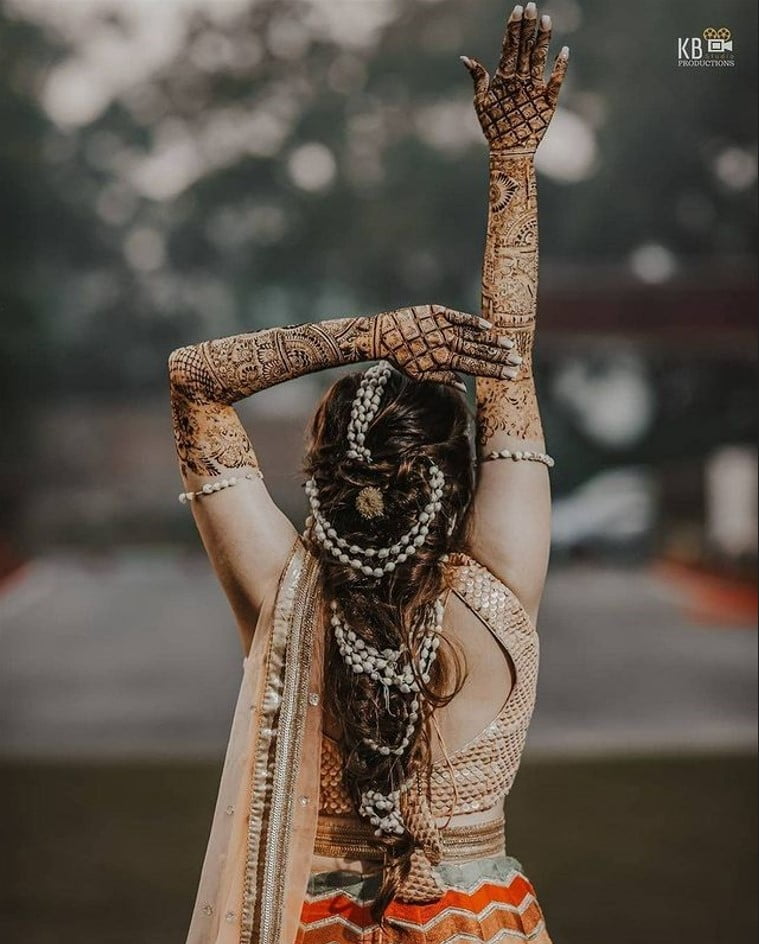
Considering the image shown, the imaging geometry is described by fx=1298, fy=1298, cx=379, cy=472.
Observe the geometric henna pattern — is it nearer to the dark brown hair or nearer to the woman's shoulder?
the dark brown hair

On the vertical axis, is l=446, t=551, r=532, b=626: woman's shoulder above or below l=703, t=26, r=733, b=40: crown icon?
below

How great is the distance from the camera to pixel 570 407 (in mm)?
5270

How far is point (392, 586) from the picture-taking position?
5.08 ft

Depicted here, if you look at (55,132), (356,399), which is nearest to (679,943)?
(356,399)

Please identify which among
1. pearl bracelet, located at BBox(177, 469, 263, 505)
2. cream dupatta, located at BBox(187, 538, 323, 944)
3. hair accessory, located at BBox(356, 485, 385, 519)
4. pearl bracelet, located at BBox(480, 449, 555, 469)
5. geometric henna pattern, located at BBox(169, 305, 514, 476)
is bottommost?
cream dupatta, located at BBox(187, 538, 323, 944)

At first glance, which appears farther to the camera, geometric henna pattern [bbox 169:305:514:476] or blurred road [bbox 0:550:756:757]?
blurred road [bbox 0:550:756:757]

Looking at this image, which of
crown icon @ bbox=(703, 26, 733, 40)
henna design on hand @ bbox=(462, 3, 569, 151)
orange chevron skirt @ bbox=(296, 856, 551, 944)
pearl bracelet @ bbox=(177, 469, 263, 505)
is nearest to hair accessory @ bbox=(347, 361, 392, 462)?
pearl bracelet @ bbox=(177, 469, 263, 505)

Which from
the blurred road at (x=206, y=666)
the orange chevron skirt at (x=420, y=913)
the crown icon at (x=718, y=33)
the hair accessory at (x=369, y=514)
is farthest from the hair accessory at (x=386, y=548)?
the crown icon at (x=718, y=33)

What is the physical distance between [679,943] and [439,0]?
3528 millimetres

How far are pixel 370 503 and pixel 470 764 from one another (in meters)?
0.34

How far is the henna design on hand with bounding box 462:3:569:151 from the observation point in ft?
5.11

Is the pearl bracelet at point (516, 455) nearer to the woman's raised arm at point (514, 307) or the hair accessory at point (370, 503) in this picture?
the woman's raised arm at point (514, 307)

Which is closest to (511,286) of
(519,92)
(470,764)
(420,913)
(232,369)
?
(519,92)

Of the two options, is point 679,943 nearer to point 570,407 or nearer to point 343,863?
point 570,407
